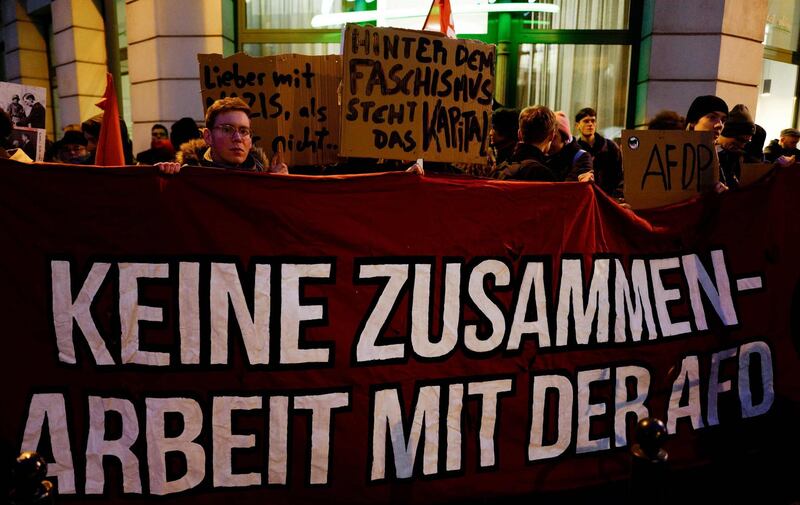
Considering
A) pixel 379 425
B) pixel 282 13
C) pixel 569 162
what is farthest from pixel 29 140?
pixel 282 13

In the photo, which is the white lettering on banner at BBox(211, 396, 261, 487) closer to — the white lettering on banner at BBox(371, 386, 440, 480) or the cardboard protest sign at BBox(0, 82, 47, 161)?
the white lettering on banner at BBox(371, 386, 440, 480)

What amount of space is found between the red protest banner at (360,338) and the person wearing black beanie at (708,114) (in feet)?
3.59

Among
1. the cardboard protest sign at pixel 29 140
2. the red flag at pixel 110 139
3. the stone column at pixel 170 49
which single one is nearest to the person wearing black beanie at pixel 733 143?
the red flag at pixel 110 139

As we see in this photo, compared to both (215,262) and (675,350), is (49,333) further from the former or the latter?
(675,350)

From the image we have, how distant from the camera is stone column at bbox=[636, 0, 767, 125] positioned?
6.90m

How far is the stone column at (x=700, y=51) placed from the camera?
6.90m

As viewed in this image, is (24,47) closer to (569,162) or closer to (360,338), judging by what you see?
(569,162)

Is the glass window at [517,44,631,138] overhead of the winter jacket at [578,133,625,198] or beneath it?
overhead

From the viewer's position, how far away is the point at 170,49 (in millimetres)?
7473

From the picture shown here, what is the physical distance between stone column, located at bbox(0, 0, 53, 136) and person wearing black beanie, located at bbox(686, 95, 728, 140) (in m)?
13.3

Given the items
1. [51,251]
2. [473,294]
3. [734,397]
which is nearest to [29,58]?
[51,251]

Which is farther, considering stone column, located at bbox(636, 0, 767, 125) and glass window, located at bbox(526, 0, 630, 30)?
glass window, located at bbox(526, 0, 630, 30)

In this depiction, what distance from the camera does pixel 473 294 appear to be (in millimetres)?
2766

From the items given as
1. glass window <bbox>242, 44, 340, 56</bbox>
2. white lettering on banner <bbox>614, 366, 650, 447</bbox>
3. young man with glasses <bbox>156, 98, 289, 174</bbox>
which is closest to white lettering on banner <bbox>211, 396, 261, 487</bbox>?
young man with glasses <bbox>156, 98, 289, 174</bbox>
